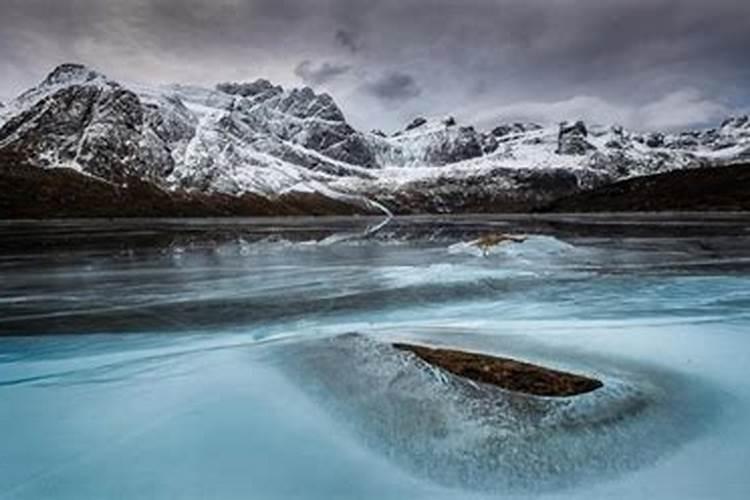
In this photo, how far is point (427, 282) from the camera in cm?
2764

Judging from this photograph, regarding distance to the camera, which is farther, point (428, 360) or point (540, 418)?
point (428, 360)

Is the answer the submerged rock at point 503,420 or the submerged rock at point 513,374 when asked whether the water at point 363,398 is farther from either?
the submerged rock at point 513,374

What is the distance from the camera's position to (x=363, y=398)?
11367 millimetres

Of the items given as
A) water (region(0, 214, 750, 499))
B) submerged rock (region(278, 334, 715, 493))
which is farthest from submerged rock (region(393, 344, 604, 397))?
water (region(0, 214, 750, 499))

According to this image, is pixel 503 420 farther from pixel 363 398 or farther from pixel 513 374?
pixel 363 398

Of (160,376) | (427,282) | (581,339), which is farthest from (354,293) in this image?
(160,376)

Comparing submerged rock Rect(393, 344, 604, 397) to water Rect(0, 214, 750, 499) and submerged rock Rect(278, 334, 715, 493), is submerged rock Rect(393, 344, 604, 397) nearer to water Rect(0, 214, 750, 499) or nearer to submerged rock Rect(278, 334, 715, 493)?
submerged rock Rect(278, 334, 715, 493)

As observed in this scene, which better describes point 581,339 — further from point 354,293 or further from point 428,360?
point 354,293

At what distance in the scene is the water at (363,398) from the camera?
8492mm

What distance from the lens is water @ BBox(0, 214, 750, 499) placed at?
27.9 ft

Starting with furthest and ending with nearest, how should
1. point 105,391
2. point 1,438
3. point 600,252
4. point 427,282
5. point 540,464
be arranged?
point 600,252
point 427,282
point 105,391
point 1,438
point 540,464

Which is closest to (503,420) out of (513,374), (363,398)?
(513,374)

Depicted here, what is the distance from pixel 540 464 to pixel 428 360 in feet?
13.3

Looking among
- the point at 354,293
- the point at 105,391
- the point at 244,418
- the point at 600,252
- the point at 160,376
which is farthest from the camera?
the point at 600,252
